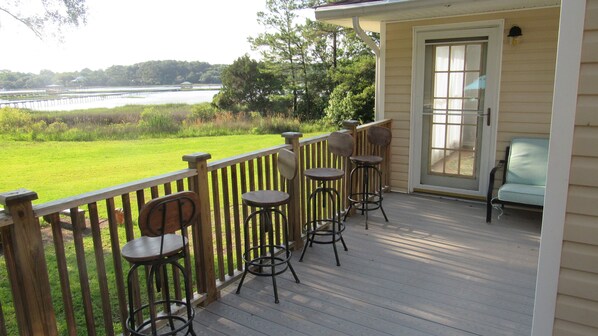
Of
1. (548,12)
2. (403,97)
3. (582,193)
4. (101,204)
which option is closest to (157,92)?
(101,204)

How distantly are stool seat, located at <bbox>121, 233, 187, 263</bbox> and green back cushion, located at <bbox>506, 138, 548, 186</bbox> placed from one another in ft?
12.5

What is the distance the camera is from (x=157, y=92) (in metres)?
20.8

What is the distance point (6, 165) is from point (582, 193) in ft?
34.6

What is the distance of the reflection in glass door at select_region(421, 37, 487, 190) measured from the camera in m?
5.11

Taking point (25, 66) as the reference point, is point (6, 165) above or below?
below

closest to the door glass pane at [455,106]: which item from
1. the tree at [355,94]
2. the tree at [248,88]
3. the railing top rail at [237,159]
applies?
the railing top rail at [237,159]

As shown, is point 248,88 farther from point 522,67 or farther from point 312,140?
point 312,140

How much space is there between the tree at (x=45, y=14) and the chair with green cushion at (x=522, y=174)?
7.71 meters

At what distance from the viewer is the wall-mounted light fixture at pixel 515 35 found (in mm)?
4660

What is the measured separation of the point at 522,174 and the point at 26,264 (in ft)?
15.0

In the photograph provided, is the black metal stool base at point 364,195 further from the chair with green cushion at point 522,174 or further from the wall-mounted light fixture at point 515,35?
the wall-mounted light fixture at point 515,35

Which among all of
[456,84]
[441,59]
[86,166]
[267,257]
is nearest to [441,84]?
[456,84]

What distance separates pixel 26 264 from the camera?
1.88 metres

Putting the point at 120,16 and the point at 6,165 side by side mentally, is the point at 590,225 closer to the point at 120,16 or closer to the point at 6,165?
the point at 6,165
